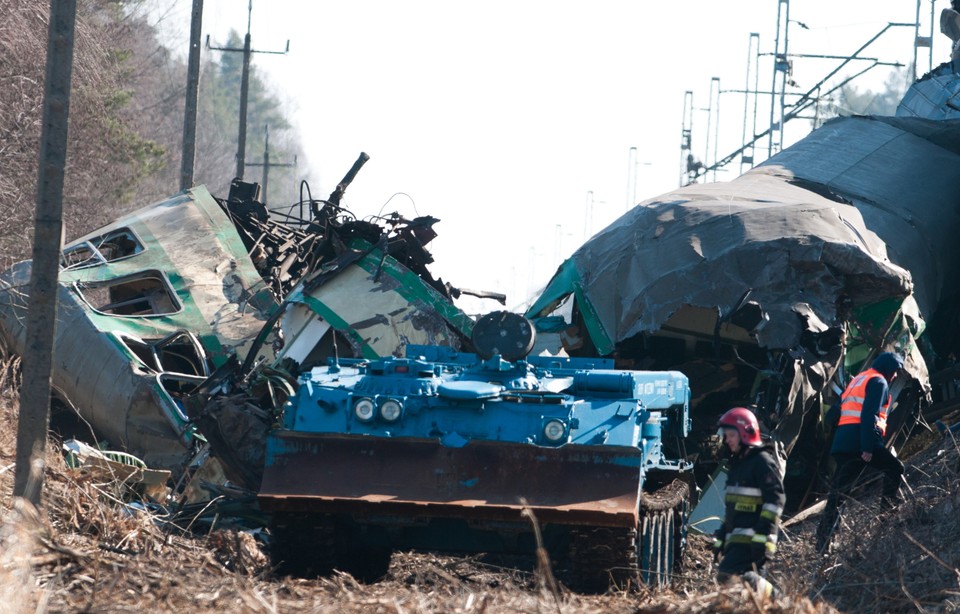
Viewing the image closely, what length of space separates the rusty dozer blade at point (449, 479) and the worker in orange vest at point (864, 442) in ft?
7.58

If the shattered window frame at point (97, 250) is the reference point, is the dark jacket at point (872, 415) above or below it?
below

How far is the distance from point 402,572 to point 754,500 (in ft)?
9.69

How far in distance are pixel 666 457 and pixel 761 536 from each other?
3.49m

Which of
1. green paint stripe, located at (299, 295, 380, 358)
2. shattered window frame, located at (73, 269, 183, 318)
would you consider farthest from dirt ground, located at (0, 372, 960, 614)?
green paint stripe, located at (299, 295, 380, 358)

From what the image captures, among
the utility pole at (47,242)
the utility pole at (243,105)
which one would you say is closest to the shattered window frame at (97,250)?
the utility pole at (47,242)

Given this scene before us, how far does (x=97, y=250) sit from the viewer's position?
15320 millimetres

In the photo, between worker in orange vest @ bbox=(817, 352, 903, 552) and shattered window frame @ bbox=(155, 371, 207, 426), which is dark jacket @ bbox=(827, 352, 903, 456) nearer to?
worker in orange vest @ bbox=(817, 352, 903, 552)

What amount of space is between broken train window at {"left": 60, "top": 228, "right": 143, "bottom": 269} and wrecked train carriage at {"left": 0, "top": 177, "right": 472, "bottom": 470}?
23mm

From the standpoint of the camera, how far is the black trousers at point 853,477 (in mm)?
9758

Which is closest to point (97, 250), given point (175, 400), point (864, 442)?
point (175, 400)

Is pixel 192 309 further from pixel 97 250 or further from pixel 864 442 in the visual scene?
pixel 864 442

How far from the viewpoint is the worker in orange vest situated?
32.1 feet

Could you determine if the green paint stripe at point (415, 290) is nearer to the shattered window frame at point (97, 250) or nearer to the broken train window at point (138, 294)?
the broken train window at point (138, 294)

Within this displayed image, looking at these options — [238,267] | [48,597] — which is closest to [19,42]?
[238,267]
